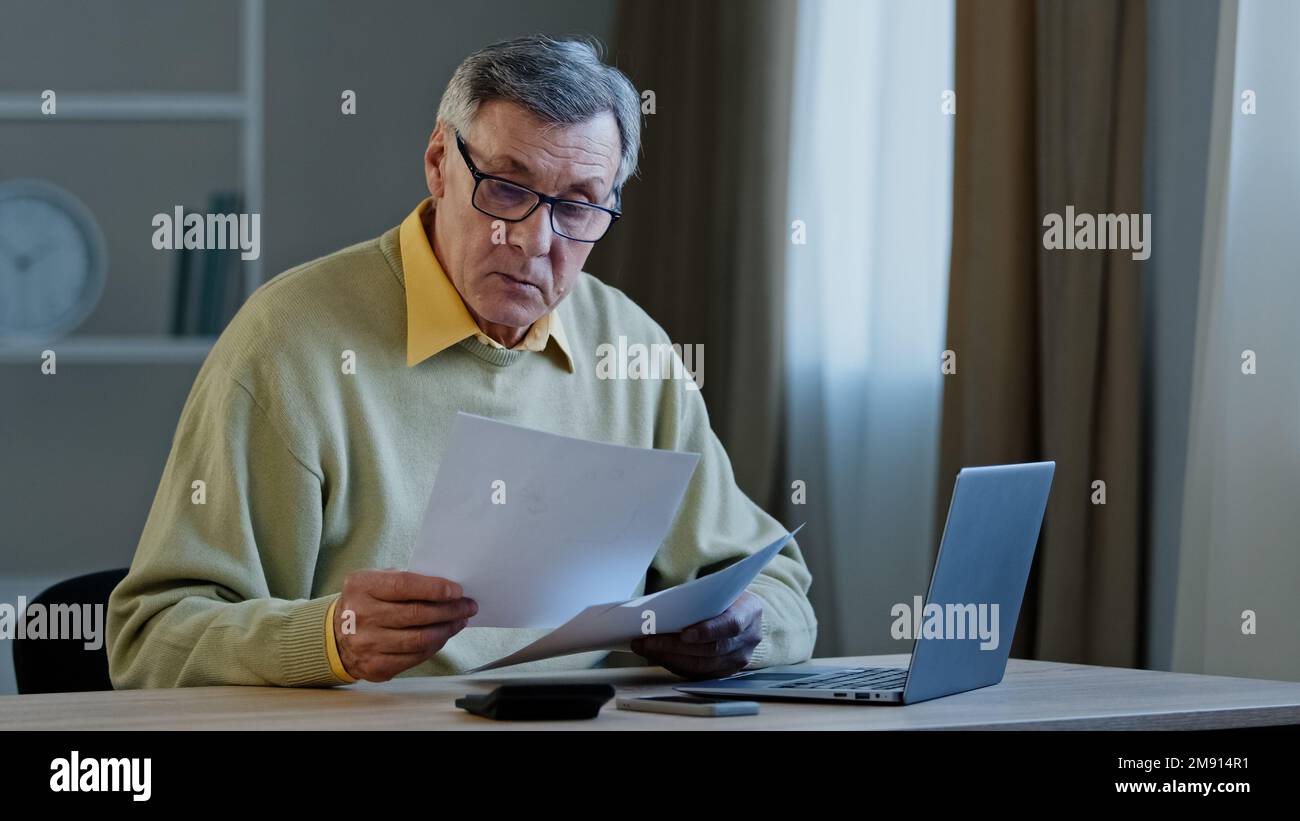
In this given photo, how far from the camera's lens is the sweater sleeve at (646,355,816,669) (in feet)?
5.27

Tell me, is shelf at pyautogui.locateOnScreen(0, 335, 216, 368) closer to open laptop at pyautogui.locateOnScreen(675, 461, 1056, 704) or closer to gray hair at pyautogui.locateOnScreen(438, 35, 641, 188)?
gray hair at pyautogui.locateOnScreen(438, 35, 641, 188)

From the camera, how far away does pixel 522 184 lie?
1.61 m

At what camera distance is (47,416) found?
3.34 meters

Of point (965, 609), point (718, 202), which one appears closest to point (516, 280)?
point (965, 609)

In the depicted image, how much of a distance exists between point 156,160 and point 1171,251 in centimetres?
234

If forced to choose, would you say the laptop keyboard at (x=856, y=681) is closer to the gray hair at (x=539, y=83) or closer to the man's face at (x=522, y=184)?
the man's face at (x=522, y=184)

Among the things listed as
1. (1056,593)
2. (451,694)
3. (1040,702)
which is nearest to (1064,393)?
(1056,593)

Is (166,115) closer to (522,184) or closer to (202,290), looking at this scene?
(202,290)

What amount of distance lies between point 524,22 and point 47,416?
4.91ft

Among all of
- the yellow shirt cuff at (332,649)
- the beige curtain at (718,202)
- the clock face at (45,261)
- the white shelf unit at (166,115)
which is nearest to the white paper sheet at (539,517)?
the yellow shirt cuff at (332,649)

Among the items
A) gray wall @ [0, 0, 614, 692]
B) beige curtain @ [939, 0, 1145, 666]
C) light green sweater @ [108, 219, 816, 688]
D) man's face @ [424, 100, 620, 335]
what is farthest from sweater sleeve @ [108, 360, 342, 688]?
gray wall @ [0, 0, 614, 692]

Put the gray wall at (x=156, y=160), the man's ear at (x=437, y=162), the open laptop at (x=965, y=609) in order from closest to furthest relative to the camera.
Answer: the open laptop at (x=965, y=609) < the man's ear at (x=437, y=162) < the gray wall at (x=156, y=160)

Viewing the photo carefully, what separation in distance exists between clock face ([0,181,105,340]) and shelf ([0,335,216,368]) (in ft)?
0.31

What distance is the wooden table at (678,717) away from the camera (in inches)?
42.4
